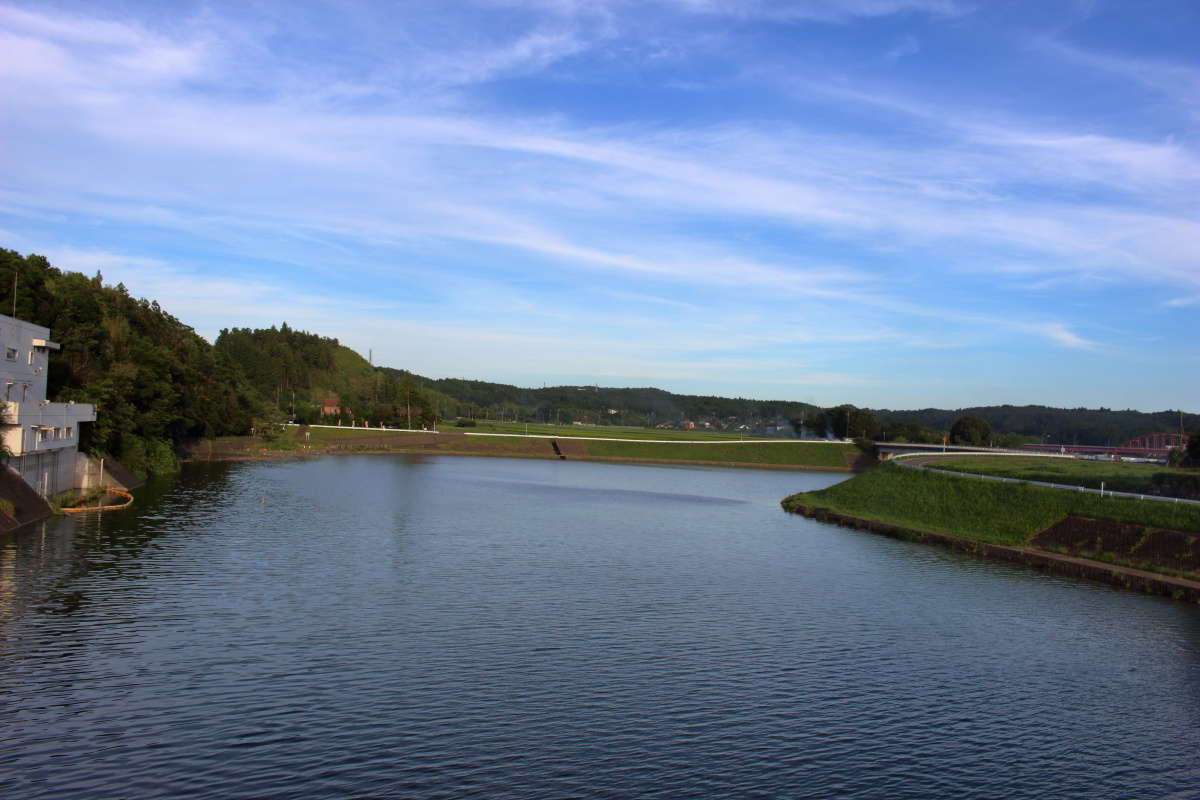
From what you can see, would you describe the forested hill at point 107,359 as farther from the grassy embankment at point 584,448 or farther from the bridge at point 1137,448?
the bridge at point 1137,448

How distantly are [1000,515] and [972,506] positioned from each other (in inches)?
122

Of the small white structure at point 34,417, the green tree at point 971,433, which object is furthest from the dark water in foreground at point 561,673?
the green tree at point 971,433

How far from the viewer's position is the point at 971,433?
136 m

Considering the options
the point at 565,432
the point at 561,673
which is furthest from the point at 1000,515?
the point at 565,432

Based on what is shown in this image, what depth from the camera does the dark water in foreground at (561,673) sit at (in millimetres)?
14500

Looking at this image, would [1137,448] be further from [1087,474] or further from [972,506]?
[972,506]

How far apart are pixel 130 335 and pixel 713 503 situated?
43.2 metres

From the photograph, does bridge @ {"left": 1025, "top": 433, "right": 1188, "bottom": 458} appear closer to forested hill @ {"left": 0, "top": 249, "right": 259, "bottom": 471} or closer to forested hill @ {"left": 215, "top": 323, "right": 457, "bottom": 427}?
forested hill @ {"left": 0, "top": 249, "right": 259, "bottom": 471}

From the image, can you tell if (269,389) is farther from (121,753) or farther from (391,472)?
(121,753)

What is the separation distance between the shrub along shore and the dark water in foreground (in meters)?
2.33

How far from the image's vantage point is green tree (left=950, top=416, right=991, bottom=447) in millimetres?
135750

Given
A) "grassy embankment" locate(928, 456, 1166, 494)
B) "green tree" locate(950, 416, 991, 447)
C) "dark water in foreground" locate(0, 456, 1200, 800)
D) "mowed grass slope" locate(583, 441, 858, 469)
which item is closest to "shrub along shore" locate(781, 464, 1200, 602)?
"dark water in foreground" locate(0, 456, 1200, 800)

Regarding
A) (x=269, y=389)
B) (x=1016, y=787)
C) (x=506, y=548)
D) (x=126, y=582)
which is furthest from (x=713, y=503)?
(x=269, y=389)

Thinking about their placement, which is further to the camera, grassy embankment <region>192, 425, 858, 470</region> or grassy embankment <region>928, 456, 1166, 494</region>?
grassy embankment <region>192, 425, 858, 470</region>
